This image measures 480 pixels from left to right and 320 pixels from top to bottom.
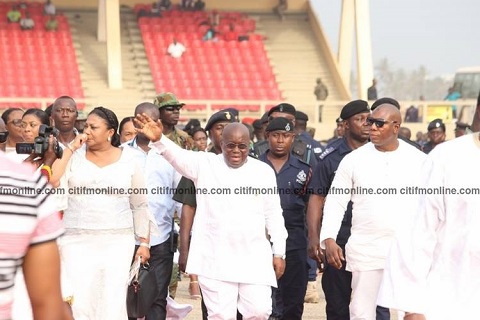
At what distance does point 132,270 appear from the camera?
8.76 m

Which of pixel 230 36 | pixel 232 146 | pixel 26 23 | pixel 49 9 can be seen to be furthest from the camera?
pixel 230 36

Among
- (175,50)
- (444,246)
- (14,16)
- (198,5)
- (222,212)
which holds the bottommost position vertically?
(444,246)

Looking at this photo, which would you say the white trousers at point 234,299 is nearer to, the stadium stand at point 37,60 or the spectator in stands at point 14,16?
the stadium stand at point 37,60

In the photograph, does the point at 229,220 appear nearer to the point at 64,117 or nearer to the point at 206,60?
the point at 64,117

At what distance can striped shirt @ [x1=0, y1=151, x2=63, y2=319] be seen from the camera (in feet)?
10.6

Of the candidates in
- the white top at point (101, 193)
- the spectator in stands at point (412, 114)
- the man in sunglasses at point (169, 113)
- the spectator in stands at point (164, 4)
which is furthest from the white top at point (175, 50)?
the white top at point (101, 193)

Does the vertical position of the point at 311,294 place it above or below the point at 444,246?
below

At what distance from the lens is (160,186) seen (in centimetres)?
970

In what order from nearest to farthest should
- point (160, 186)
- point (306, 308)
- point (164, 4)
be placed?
point (160, 186), point (306, 308), point (164, 4)

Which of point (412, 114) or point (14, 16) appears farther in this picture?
point (14, 16)

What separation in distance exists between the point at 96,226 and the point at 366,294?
6.47ft

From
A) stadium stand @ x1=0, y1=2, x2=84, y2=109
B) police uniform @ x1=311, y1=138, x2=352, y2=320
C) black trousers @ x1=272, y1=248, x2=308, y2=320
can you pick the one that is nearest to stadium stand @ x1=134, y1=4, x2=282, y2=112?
stadium stand @ x1=0, y1=2, x2=84, y2=109

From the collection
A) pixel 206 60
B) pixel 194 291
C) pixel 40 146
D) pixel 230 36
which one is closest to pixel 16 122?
pixel 40 146

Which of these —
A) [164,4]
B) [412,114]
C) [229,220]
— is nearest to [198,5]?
[164,4]
